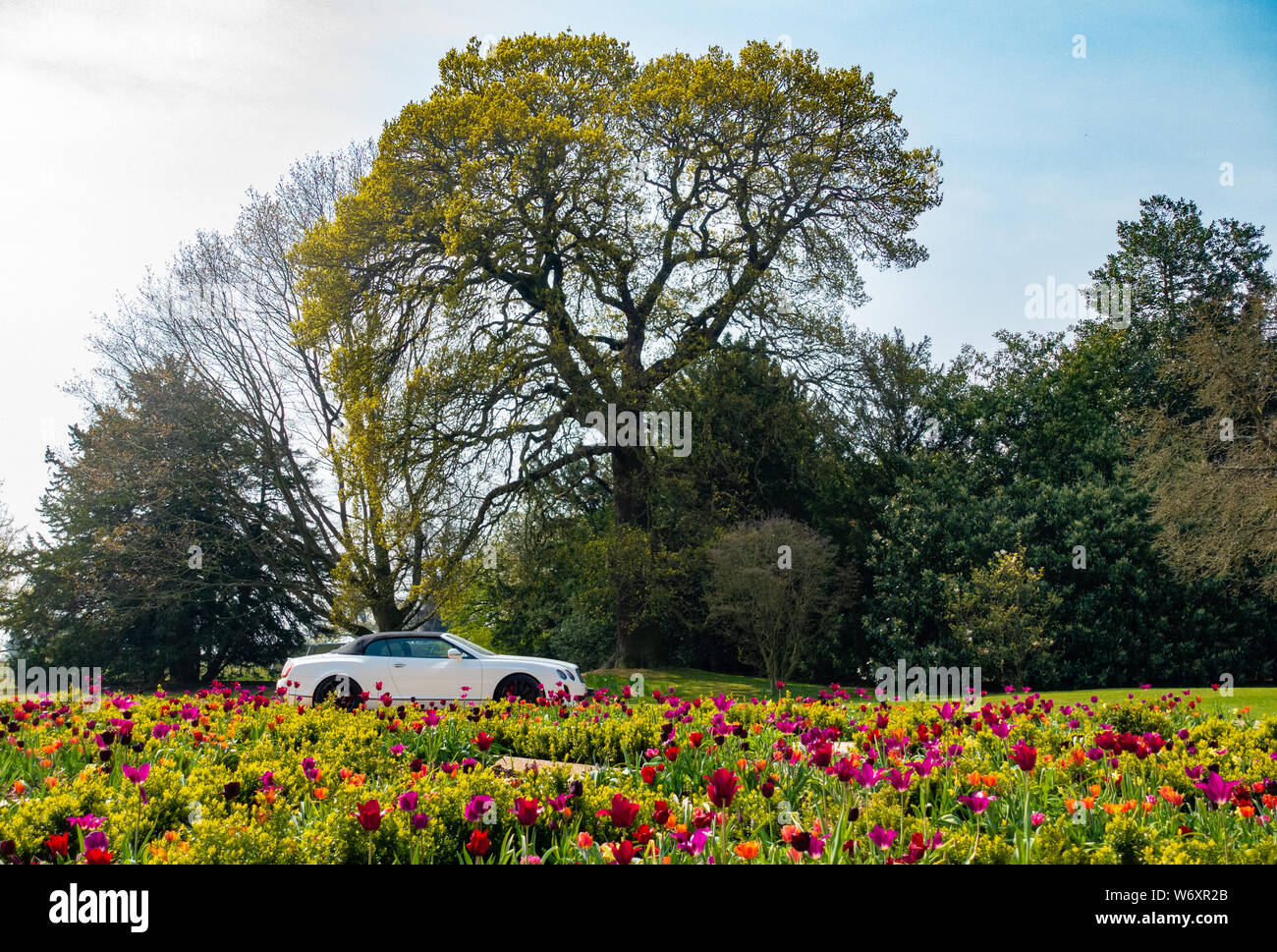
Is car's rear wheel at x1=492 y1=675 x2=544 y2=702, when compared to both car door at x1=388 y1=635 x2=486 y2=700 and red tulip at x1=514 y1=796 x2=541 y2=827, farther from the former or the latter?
red tulip at x1=514 y1=796 x2=541 y2=827

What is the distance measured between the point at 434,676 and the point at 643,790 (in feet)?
32.2

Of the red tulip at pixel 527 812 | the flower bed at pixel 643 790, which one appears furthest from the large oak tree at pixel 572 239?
the red tulip at pixel 527 812

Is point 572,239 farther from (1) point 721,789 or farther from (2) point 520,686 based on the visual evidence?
(1) point 721,789

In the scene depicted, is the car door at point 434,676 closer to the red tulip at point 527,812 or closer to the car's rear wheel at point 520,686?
the car's rear wheel at point 520,686

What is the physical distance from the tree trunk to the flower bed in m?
14.3

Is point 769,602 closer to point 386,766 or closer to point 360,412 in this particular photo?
point 360,412

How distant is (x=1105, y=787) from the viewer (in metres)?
4.95

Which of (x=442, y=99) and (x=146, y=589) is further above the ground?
(x=442, y=99)

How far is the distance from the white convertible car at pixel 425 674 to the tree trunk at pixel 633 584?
8.15 metres

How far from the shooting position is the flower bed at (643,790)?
3525 mm

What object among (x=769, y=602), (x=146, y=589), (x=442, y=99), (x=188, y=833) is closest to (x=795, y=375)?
(x=769, y=602)

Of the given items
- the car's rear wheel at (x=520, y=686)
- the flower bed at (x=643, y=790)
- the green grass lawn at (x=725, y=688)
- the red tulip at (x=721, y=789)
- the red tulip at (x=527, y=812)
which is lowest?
the green grass lawn at (x=725, y=688)

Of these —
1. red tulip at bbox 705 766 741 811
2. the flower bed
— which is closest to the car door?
the flower bed
